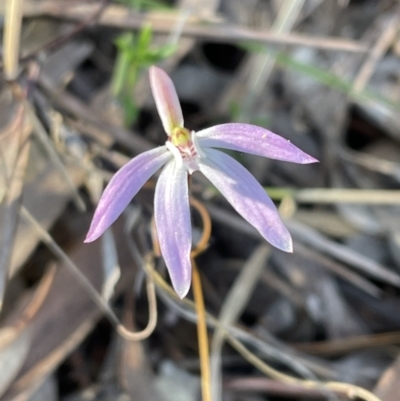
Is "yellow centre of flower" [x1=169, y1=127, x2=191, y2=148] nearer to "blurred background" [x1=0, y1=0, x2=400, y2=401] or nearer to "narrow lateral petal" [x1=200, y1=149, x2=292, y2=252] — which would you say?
"narrow lateral petal" [x1=200, y1=149, x2=292, y2=252]

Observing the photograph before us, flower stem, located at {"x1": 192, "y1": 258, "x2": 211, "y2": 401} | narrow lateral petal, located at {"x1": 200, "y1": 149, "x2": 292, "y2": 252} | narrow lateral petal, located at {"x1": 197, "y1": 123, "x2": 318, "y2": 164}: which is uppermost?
narrow lateral petal, located at {"x1": 197, "y1": 123, "x2": 318, "y2": 164}

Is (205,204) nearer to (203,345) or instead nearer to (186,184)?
(203,345)

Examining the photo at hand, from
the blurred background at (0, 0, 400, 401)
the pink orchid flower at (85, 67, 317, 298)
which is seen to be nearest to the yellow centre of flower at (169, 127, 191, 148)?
the pink orchid flower at (85, 67, 317, 298)

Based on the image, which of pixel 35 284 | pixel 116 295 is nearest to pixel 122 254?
pixel 116 295

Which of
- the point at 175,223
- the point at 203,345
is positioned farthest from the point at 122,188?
the point at 203,345

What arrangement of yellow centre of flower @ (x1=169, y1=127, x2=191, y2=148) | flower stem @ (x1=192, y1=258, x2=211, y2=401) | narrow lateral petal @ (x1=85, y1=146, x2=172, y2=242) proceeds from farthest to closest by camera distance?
flower stem @ (x1=192, y1=258, x2=211, y2=401) → yellow centre of flower @ (x1=169, y1=127, x2=191, y2=148) → narrow lateral petal @ (x1=85, y1=146, x2=172, y2=242)

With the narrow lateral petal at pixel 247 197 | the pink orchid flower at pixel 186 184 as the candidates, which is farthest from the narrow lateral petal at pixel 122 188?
the narrow lateral petal at pixel 247 197
